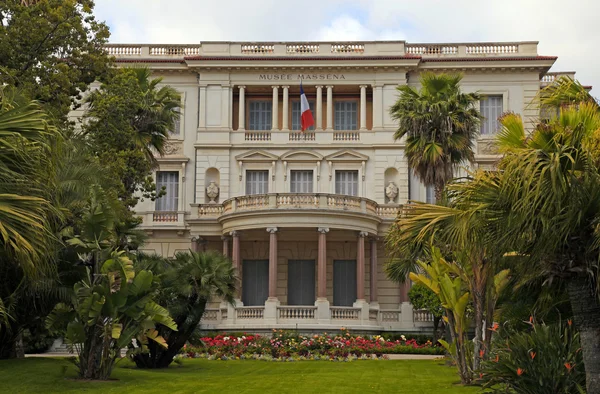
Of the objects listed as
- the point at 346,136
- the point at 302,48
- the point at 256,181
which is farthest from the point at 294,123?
the point at 302,48

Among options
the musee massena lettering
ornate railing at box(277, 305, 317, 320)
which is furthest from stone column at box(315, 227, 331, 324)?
the musee massena lettering

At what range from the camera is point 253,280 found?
42.5m

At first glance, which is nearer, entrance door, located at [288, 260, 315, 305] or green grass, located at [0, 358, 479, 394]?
green grass, located at [0, 358, 479, 394]

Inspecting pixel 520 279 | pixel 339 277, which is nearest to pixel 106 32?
pixel 520 279

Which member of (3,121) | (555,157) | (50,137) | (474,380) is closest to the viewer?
(555,157)

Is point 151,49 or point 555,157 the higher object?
point 151,49

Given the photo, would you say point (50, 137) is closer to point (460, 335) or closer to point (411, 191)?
point (460, 335)

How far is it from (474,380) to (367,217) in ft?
67.0

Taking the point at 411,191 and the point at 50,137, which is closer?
the point at 50,137

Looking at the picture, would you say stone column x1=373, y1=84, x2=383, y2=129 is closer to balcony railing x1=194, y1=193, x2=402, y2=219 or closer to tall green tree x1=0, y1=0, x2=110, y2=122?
balcony railing x1=194, y1=193, x2=402, y2=219

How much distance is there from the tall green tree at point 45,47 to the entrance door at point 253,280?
1835cm

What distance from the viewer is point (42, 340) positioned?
30453 millimetres

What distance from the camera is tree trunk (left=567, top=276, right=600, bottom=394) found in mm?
12758

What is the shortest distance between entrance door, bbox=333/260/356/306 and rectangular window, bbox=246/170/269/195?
209 inches
